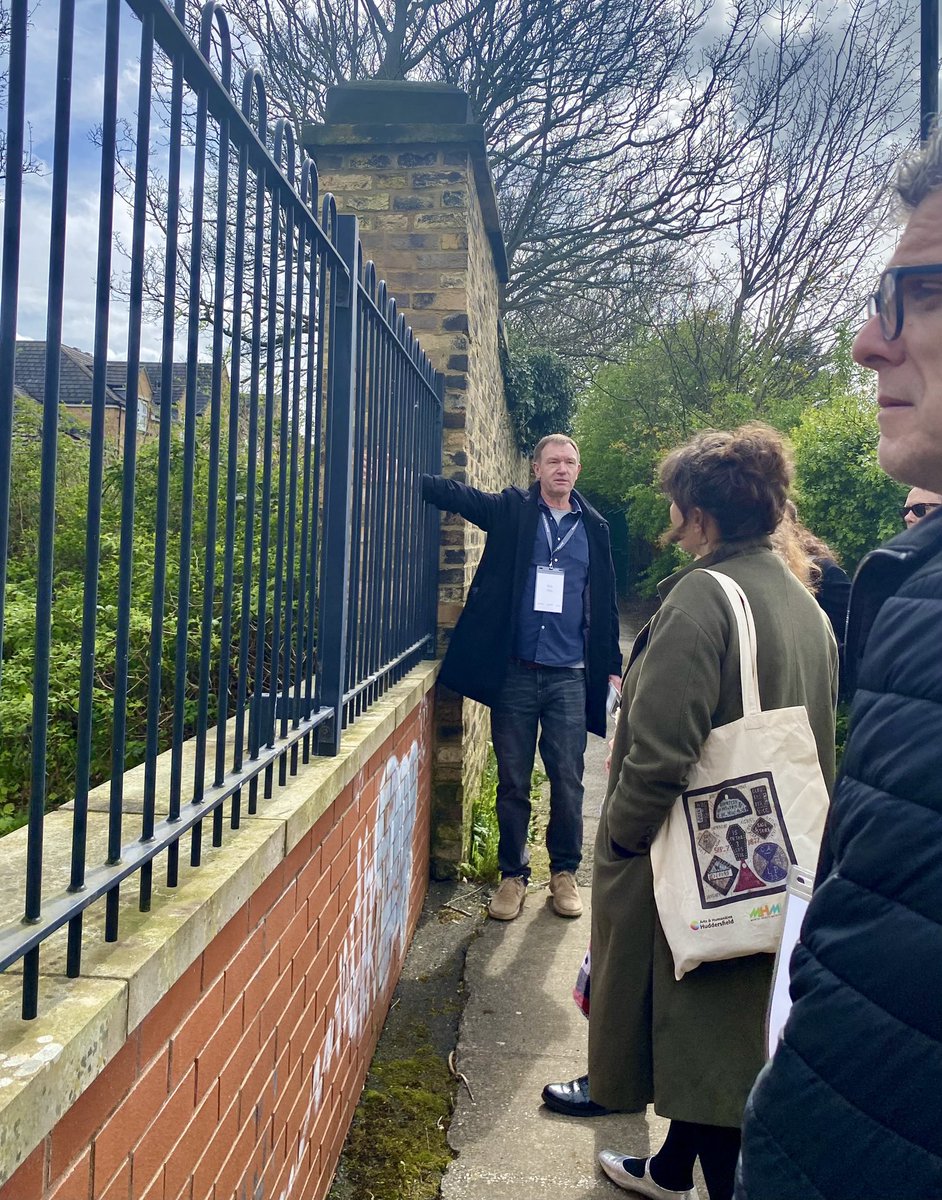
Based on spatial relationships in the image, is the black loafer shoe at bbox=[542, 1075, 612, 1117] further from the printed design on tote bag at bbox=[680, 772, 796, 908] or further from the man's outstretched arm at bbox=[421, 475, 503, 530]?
the man's outstretched arm at bbox=[421, 475, 503, 530]

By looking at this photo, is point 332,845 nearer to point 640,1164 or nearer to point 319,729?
point 319,729

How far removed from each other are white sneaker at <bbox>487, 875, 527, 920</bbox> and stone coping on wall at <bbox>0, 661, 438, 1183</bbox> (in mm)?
2474

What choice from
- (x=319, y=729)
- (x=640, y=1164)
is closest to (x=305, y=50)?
(x=319, y=729)

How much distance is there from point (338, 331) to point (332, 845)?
4.70ft

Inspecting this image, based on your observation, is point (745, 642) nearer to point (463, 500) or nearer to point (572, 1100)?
point (572, 1100)

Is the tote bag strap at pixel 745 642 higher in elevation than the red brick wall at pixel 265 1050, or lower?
higher

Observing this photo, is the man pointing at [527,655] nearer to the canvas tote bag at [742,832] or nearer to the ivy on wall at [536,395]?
the canvas tote bag at [742,832]

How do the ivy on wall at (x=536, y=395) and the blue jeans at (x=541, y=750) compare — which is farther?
the ivy on wall at (x=536, y=395)

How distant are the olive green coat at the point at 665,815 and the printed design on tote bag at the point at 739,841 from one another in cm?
9

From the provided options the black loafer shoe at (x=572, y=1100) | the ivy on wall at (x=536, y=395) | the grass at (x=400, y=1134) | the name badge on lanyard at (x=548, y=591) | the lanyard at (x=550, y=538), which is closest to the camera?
the grass at (x=400, y=1134)

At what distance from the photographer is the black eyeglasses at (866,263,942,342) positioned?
3.40ft

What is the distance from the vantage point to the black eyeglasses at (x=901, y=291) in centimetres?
104

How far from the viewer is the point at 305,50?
1177 centimetres

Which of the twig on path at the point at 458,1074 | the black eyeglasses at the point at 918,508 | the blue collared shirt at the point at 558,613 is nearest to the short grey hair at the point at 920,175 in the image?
the black eyeglasses at the point at 918,508
